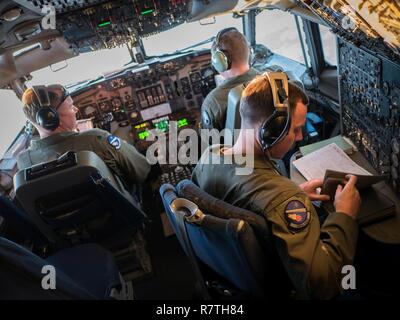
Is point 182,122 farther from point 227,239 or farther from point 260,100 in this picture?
point 227,239

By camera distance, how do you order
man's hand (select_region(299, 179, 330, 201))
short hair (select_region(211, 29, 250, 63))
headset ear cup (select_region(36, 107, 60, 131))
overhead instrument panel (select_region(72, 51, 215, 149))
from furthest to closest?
overhead instrument panel (select_region(72, 51, 215, 149)), short hair (select_region(211, 29, 250, 63)), headset ear cup (select_region(36, 107, 60, 131)), man's hand (select_region(299, 179, 330, 201))

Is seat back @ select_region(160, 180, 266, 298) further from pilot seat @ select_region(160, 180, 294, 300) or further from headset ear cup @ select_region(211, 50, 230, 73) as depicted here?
headset ear cup @ select_region(211, 50, 230, 73)

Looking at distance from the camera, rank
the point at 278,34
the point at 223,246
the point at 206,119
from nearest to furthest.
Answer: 1. the point at 223,246
2. the point at 206,119
3. the point at 278,34

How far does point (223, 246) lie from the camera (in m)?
0.95

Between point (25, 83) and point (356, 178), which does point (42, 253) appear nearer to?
point (25, 83)

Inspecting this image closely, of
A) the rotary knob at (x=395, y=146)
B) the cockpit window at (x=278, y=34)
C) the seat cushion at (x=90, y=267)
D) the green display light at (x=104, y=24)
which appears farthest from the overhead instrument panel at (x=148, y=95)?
the rotary knob at (x=395, y=146)

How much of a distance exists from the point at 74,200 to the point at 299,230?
41.4 inches

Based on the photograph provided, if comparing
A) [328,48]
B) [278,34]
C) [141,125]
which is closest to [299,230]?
[328,48]

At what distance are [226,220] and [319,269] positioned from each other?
0.32 m

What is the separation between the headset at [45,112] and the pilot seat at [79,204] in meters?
0.41

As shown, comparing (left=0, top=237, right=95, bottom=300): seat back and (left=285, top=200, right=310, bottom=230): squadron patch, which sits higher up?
(left=0, top=237, right=95, bottom=300): seat back

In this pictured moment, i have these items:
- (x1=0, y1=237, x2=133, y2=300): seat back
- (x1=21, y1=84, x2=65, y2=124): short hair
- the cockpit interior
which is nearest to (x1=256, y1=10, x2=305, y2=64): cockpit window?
the cockpit interior

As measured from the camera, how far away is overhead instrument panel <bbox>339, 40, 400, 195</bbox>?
1.12 m

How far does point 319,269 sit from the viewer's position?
96cm
